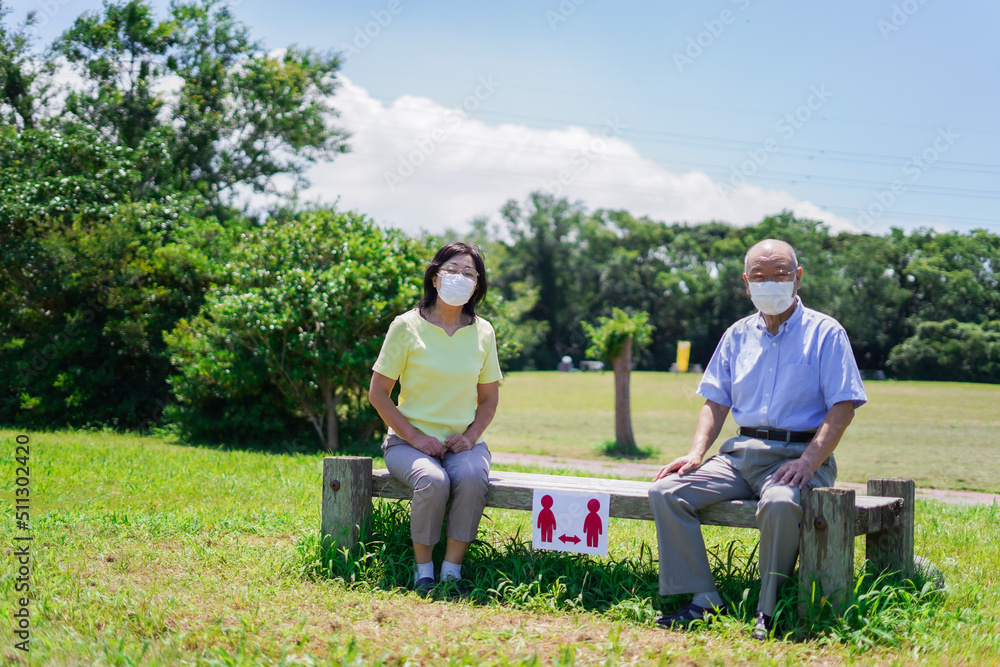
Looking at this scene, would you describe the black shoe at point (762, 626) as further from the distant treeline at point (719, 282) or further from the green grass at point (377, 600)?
the distant treeline at point (719, 282)

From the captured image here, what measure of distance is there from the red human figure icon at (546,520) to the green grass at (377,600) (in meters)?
0.20

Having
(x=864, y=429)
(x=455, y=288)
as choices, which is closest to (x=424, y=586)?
(x=455, y=288)

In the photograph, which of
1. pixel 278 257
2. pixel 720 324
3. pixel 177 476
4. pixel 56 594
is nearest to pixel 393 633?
pixel 56 594

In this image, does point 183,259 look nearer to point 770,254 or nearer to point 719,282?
point 770,254

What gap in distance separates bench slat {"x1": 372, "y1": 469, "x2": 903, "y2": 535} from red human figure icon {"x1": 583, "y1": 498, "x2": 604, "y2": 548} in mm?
66

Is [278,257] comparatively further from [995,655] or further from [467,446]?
[995,655]

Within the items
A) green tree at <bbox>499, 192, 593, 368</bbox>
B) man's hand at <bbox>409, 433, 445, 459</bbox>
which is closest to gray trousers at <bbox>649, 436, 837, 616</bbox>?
man's hand at <bbox>409, 433, 445, 459</bbox>

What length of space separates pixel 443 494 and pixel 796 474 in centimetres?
174

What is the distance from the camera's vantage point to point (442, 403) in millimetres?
4562

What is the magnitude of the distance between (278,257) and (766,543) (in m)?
8.59

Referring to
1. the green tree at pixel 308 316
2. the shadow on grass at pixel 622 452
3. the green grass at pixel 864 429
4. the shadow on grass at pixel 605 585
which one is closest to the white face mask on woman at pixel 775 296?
the shadow on grass at pixel 605 585

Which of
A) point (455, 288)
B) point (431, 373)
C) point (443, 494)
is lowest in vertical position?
point (443, 494)

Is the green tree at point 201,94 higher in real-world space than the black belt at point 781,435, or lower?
higher

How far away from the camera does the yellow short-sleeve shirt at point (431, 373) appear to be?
4555 millimetres
